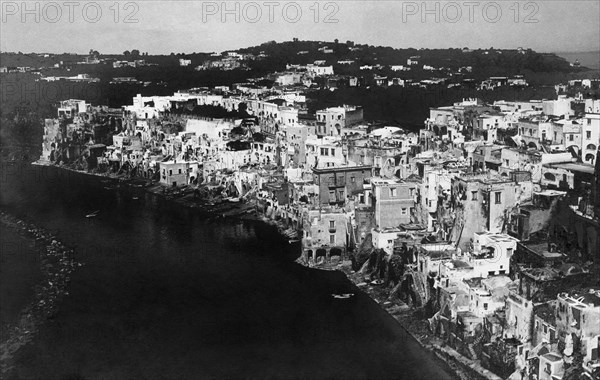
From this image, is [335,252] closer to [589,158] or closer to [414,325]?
[414,325]

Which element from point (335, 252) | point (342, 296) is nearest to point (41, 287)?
point (342, 296)

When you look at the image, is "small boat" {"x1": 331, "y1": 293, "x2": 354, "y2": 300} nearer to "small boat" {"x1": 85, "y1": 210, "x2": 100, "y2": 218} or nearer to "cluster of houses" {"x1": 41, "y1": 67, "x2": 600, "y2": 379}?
"cluster of houses" {"x1": 41, "y1": 67, "x2": 600, "y2": 379}

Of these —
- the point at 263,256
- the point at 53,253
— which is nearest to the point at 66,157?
the point at 53,253

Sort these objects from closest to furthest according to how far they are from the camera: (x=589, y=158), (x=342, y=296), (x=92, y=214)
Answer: (x=342, y=296), (x=589, y=158), (x=92, y=214)

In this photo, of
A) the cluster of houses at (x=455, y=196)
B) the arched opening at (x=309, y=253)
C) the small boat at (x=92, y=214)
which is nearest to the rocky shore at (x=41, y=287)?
the small boat at (x=92, y=214)

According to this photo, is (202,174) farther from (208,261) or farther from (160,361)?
(160,361)
